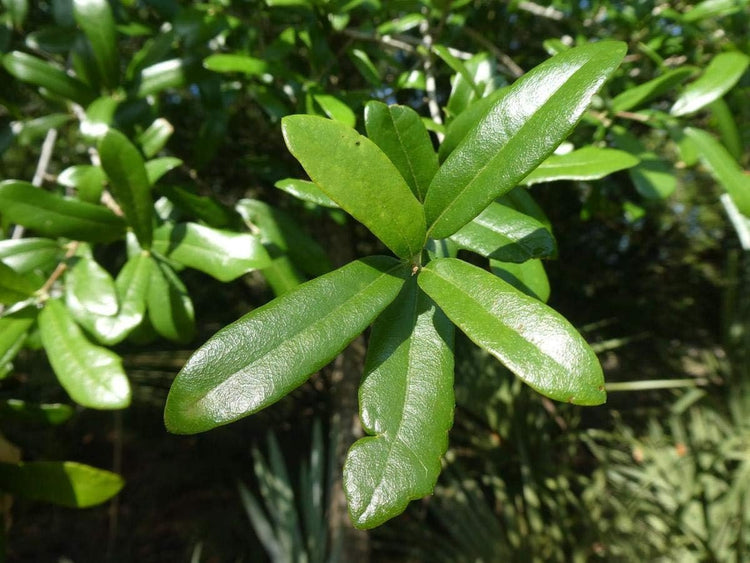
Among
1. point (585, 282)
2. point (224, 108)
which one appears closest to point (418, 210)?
point (224, 108)

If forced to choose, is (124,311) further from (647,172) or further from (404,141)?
(647,172)

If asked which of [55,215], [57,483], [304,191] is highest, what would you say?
[304,191]

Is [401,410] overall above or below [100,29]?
below

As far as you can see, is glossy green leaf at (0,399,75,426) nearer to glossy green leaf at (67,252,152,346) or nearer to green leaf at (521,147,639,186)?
glossy green leaf at (67,252,152,346)

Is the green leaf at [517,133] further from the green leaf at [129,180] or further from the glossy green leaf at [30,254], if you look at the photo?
the glossy green leaf at [30,254]

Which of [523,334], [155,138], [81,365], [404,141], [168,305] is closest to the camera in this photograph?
[523,334]

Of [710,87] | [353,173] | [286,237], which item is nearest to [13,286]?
[286,237]

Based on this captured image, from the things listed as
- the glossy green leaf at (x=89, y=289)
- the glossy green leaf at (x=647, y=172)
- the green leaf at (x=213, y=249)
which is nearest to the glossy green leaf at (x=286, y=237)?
the green leaf at (x=213, y=249)

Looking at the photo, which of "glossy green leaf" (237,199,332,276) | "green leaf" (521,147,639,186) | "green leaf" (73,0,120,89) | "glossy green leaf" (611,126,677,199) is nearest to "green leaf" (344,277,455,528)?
"green leaf" (521,147,639,186)
